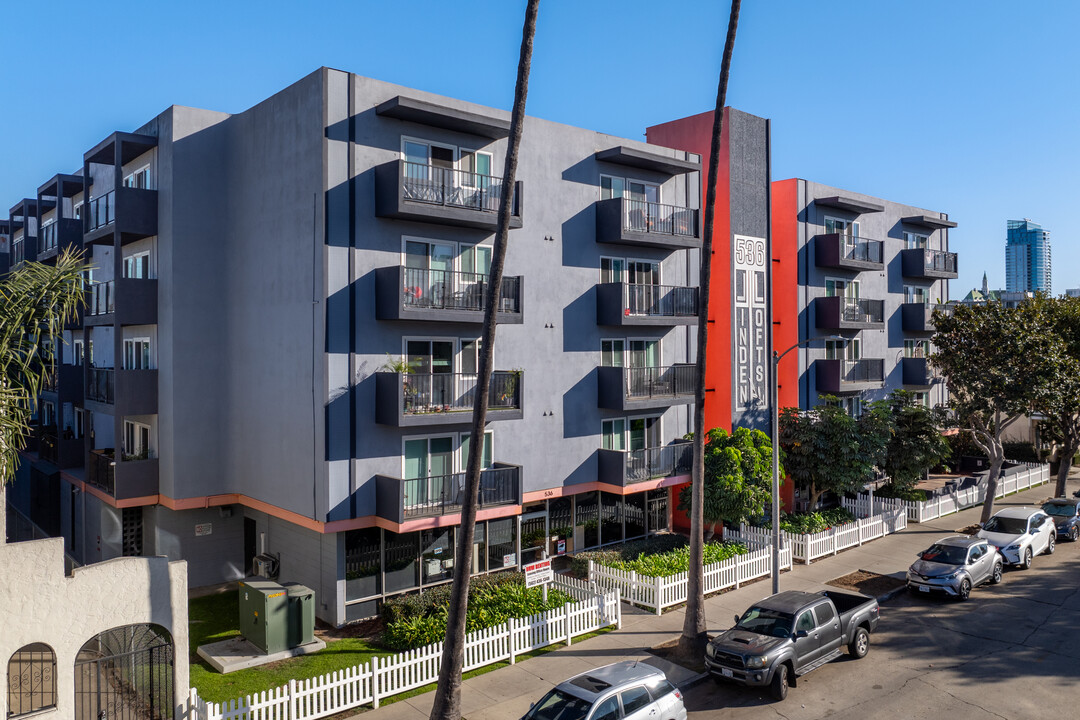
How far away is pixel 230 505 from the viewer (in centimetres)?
2450

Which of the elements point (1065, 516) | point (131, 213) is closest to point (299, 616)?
point (131, 213)

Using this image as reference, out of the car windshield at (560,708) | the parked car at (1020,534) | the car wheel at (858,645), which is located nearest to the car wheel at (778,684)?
the car wheel at (858,645)

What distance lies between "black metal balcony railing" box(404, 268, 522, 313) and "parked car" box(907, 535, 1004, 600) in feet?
46.2

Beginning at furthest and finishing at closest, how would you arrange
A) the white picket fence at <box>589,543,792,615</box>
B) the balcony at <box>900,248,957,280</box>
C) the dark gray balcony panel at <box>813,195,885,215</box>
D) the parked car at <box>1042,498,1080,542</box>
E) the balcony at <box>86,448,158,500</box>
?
1. the balcony at <box>900,248,957,280</box>
2. the dark gray balcony panel at <box>813,195,885,215</box>
3. the parked car at <box>1042,498,1080,542</box>
4. the balcony at <box>86,448,158,500</box>
5. the white picket fence at <box>589,543,792,615</box>

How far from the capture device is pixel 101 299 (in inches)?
1005

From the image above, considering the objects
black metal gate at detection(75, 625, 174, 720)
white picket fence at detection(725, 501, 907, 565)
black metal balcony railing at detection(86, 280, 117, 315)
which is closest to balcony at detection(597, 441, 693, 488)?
white picket fence at detection(725, 501, 907, 565)

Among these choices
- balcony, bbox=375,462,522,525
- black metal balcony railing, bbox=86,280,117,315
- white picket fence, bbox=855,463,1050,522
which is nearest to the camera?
balcony, bbox=375,462,522,525

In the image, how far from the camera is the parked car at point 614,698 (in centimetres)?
1284

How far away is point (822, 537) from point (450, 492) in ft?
44.7

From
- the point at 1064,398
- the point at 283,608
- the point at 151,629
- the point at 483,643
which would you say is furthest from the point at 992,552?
the point at 151,629

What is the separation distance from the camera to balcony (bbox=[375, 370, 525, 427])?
20.5 m

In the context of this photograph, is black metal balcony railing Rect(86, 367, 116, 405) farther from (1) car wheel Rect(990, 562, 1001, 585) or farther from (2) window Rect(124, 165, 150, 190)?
(1) car wheel Rect(990, 562, 1001, 585)

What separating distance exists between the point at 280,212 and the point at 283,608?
10771mm

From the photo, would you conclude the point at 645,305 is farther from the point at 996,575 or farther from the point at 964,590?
the point at 996,575
